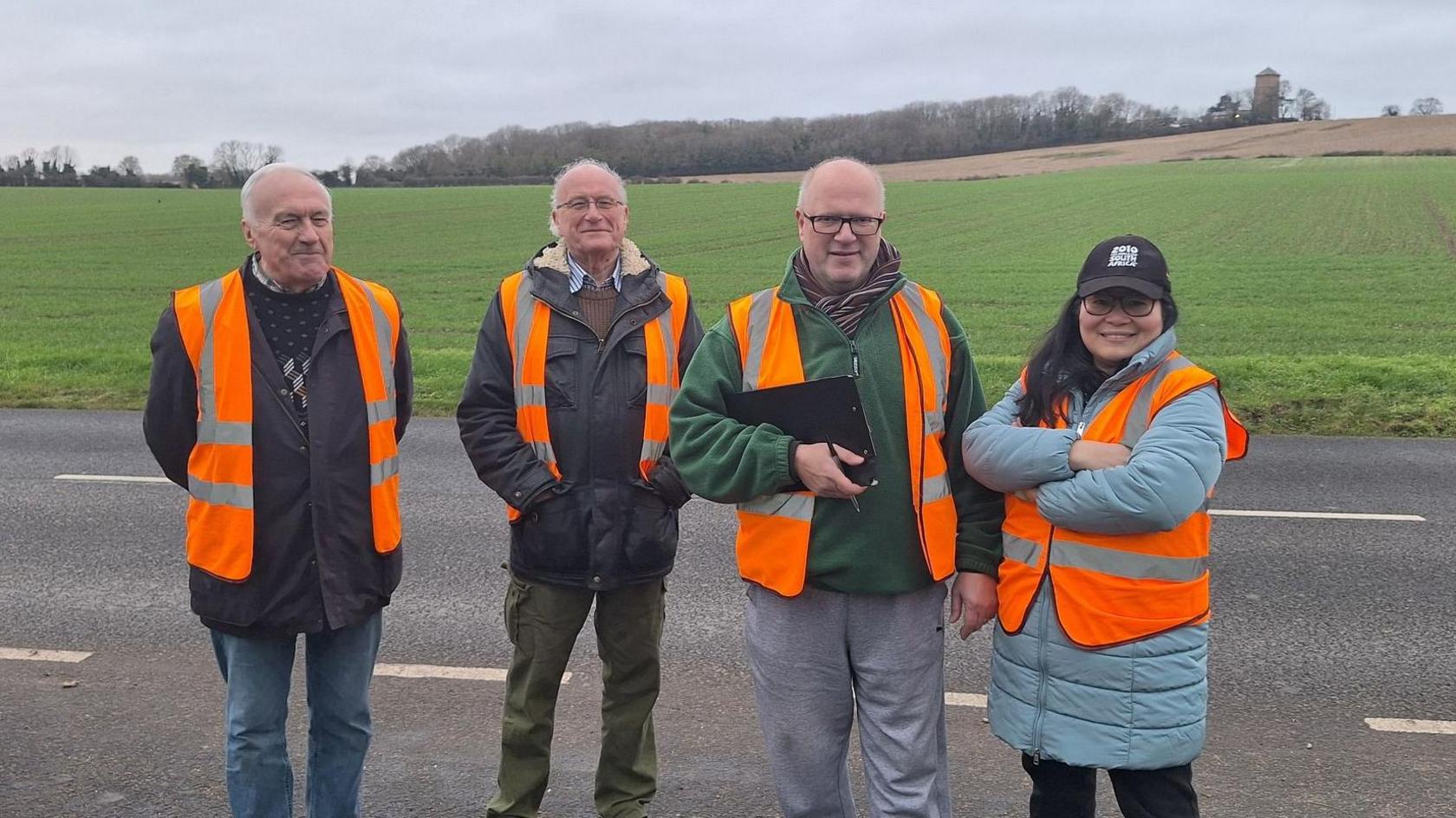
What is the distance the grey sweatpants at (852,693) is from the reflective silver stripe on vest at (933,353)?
43cm

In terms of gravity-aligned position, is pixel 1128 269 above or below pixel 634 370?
above

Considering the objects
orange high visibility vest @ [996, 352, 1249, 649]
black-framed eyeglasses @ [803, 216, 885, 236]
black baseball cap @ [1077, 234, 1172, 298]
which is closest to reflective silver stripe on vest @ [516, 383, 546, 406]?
black-framed eyeglasses @ [803, 216, 885, 236]

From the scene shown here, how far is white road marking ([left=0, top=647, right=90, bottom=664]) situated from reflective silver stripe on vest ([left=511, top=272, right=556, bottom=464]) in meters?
2.79

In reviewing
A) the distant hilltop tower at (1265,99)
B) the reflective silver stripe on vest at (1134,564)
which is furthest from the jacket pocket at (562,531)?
the distant hilltop tower at (1265,99)

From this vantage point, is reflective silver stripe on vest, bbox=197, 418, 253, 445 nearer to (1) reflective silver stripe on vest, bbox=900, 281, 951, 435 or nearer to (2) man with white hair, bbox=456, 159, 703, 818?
(2) man with white hair, bbox=456, 159, 703, 818

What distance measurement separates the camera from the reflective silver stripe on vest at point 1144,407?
8.86ft

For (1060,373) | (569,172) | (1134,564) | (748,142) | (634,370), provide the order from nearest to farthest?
(1134,564) → (1060,373) → (634,370) → (569,172) → (748,142)

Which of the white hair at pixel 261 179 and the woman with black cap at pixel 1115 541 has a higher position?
the white hair at pixel 261 179

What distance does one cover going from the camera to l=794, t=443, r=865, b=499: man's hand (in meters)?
2.66

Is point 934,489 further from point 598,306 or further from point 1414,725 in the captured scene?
point 1414,725

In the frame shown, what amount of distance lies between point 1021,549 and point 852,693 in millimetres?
591

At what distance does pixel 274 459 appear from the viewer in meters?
3.03

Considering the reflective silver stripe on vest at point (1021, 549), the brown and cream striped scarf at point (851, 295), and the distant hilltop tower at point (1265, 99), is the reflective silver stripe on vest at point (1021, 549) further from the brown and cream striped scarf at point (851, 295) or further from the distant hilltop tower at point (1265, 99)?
the distant hilltop tower at point (1265, 99)

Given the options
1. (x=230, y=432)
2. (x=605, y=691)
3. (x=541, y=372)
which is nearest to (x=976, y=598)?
(x=605, y=691)
